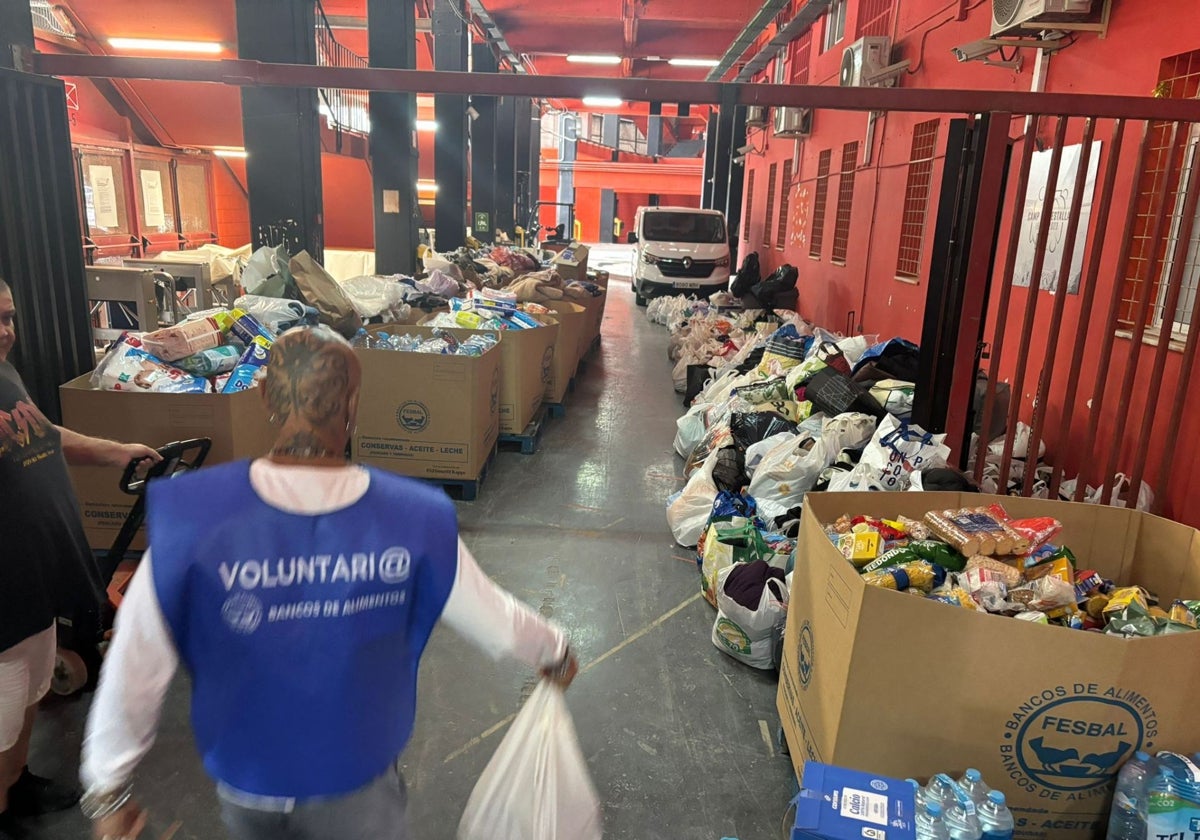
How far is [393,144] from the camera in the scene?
27.7 feet

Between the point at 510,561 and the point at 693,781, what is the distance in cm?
166

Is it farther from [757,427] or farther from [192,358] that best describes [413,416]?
[757,427]

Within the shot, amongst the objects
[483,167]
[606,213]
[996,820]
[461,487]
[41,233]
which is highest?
[483,167]

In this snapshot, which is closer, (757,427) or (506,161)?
(757,427)

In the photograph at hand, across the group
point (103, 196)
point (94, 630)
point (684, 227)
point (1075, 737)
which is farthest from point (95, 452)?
point (684, 227)

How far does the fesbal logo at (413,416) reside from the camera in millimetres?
4383

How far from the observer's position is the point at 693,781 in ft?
7.94

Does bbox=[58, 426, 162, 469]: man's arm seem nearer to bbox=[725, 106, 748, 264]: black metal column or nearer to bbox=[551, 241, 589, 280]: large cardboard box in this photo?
bbox=[551, 241, 589, 280]: large cardboard box

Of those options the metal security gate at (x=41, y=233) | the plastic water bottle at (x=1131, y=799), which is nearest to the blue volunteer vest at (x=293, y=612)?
the plastic water bottle at (x=1131, y=799)

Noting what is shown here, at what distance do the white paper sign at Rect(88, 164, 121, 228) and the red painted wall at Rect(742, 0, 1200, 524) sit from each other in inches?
351

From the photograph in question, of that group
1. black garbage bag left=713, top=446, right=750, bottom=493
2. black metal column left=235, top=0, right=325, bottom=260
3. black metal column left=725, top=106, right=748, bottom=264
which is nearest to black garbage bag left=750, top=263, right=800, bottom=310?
black metal column left=725, top=106, right=748, bottom=264

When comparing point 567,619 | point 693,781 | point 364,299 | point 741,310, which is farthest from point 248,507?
point 741,310

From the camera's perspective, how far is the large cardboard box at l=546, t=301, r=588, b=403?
20.9 ft

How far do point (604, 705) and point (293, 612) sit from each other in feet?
6.00
